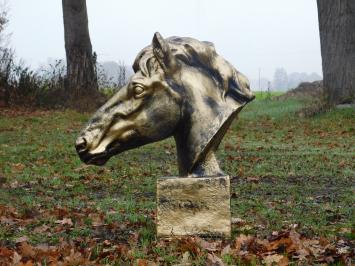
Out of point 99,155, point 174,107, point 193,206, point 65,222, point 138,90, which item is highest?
point 138,90

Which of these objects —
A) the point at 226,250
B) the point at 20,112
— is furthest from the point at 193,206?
the point at 20,112

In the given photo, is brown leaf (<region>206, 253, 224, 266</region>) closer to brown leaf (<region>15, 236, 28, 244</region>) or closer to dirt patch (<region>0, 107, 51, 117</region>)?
brown leaf (<region>15, 236, 28, 244</region>)

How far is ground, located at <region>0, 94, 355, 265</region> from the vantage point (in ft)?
15.6

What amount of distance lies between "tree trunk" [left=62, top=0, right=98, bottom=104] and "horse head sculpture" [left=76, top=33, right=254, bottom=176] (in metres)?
17.1

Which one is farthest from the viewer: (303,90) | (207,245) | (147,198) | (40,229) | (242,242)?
(303,90)

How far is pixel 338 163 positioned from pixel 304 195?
3.47 metres

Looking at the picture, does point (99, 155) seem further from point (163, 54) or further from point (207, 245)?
point (207, 245)

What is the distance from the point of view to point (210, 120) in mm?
5047

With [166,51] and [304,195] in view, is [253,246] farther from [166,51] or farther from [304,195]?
[304,195]

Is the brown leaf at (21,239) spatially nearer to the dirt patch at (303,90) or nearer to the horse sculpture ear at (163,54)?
the horse sculpture ear at (163,54)

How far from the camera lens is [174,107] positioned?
4957 mm

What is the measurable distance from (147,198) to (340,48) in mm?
13277

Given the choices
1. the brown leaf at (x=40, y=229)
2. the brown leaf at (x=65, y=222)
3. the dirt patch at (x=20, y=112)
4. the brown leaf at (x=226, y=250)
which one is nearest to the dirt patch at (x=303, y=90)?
the dirt patch at (x=20, y=112)

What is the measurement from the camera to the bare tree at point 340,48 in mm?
19438
